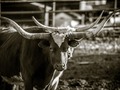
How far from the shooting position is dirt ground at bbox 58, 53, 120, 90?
21.1 ft

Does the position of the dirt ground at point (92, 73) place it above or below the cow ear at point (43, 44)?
below

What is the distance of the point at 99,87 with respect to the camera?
6309mm

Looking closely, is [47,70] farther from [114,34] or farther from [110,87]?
[114,34]

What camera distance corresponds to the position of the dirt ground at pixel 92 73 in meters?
6.42

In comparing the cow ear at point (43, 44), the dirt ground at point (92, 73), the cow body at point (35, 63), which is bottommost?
the dirt ground at point (92, 73)

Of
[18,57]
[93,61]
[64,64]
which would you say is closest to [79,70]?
[93,61]

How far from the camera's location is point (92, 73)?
23.9 ft

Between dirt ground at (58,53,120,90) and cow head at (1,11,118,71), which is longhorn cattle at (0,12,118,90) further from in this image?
dirt ground at (58,53,120,90)

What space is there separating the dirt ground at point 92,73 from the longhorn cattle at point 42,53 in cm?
136

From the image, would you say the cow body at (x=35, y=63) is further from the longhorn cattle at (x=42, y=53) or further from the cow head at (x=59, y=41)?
the cow head at (x=59, y=41)

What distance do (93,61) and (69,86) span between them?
212 cm

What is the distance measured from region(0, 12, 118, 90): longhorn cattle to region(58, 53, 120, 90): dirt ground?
1.36m

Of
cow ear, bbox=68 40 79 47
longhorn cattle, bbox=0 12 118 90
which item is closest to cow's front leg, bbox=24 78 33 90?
longhorn cattle, bbox=0 12 118 90

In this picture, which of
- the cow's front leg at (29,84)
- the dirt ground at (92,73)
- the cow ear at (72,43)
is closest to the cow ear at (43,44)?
the cow ear at (72,43)
